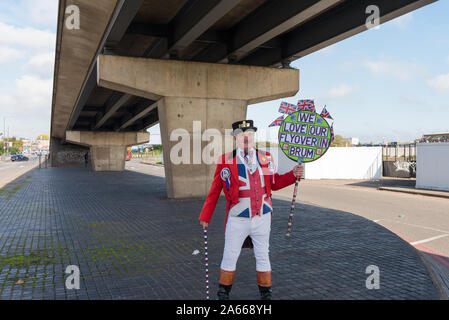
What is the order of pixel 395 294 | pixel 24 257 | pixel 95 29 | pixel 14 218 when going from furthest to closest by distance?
pixel 95 29 < pixel 14 218 < pixel 24 257 < pixel 395 294

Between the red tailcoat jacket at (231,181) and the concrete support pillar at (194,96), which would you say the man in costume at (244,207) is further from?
the concrete support pillar at (194,96)

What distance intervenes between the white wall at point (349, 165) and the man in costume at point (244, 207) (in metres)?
22.1

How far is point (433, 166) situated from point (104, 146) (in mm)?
28434

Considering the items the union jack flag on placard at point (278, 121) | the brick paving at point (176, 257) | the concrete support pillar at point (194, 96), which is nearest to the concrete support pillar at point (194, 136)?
the concrete support pillar at point (194, 96)

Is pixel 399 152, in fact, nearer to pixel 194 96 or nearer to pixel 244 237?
pixel 194 96

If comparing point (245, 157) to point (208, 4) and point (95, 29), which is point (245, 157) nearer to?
point (208, 4)

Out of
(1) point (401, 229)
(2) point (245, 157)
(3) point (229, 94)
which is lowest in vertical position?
(1) point (401, 229)

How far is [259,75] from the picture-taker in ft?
45.8

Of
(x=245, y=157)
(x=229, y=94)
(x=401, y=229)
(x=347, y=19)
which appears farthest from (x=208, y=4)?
(x=401, y=229)

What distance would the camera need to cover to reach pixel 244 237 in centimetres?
396

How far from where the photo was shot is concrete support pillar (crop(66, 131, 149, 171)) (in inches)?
1432

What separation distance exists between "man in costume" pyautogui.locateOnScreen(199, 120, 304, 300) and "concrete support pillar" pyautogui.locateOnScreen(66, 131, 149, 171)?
3411cm

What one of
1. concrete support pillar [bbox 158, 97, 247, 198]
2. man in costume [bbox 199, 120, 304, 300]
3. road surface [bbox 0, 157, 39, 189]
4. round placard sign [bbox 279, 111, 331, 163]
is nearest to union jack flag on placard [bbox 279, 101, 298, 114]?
round placard sign [bbox 279, 111, 331, 163]
